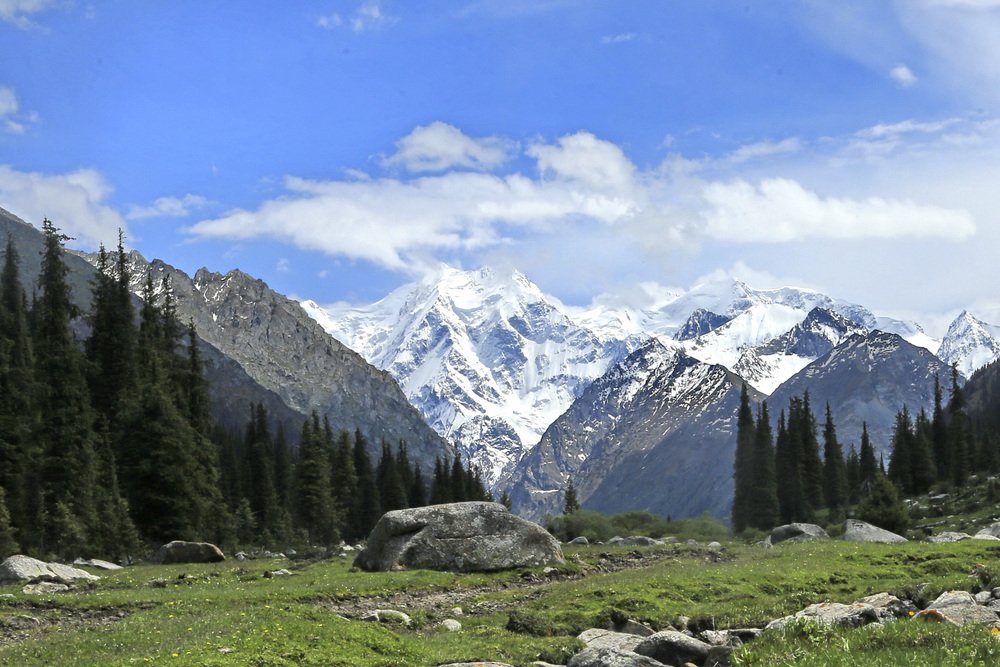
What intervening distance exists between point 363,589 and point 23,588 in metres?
12.5

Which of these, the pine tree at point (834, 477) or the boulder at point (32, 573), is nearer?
the boulder at point (32, 573)

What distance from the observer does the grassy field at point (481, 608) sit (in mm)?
18875

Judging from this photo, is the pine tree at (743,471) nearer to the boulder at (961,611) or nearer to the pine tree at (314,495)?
the pine tree at (314,495)

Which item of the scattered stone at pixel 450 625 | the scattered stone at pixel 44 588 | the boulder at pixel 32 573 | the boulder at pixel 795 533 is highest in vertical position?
the boulder at pixel 32 573

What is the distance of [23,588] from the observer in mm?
36812

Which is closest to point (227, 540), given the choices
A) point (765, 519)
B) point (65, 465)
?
point (65, 465)

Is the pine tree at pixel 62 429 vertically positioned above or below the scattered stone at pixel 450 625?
above

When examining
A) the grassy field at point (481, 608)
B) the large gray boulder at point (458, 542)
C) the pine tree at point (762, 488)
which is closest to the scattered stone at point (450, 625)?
the grassy field at point (481, 608)

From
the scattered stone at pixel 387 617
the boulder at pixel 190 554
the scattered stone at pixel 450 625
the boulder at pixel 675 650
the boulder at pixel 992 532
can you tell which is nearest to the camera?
the boulder at pixel 675 650

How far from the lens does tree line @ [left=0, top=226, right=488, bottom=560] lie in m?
64.6

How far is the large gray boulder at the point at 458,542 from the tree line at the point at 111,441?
920 inches

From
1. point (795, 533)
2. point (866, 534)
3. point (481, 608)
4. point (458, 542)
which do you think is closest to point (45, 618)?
point (481, 608)

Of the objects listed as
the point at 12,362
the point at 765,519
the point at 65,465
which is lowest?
the point at 765,519

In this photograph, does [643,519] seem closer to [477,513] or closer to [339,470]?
[339,470]
